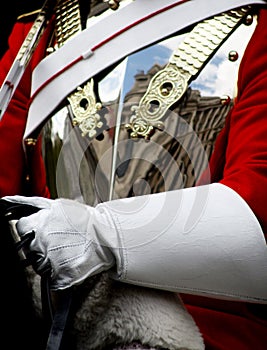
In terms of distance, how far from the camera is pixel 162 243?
3.52ft

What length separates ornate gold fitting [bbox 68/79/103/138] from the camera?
4.39ft

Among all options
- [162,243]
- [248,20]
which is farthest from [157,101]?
[162,243]

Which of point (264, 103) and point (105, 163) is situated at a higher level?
point (264, 103)

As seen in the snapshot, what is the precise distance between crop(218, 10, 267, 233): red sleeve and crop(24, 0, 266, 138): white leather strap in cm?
10

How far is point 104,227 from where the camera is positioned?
107cm

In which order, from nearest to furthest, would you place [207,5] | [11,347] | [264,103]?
1. [11,347]
2. [264,103]
3. [207,5]

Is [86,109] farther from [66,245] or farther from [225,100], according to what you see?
[66,245]

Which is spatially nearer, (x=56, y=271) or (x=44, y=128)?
(x=56, y=271)

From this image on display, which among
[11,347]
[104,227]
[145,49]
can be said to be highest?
[145,49]

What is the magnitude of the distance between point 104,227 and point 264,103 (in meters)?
0.31

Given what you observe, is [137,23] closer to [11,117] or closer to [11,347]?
[11,117]

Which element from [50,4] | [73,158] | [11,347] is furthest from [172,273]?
[50,4]

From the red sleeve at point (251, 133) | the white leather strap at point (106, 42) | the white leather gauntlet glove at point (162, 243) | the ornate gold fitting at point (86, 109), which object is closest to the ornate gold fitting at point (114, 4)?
the white leather strap at point (106, 42)

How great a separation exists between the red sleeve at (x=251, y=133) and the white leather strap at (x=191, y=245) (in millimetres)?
24
